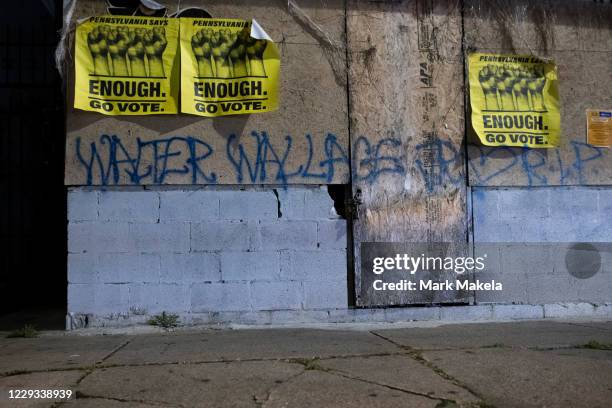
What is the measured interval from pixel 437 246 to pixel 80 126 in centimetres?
437

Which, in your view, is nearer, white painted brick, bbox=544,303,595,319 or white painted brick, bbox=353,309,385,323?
white painted brick, bbox=353,309,385,323

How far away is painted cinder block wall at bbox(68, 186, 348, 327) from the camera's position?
6.42 meters

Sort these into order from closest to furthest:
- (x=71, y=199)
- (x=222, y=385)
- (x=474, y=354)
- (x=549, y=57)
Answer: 1. (x=222, y=385)
2. (x=474, y=354)
3. (x=71, y=199)
4. (x=549, y=57)

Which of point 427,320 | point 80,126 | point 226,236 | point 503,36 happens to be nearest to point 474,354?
point 427,320

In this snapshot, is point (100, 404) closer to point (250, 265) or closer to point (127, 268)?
point (127, 268)

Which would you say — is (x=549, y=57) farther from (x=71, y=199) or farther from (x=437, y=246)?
(x=71, y=199)

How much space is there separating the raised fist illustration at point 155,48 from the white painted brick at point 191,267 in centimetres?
211

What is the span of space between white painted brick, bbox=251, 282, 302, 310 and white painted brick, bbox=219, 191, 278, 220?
78cm

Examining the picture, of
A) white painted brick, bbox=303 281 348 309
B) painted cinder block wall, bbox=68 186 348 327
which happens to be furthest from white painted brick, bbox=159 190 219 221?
white painted brick, bbox=303 281 348 309

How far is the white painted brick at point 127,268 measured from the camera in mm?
6426

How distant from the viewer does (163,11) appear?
6.68 meters

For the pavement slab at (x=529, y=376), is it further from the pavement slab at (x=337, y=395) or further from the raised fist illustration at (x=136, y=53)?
the raised fist illustration at (x=136, y=53)

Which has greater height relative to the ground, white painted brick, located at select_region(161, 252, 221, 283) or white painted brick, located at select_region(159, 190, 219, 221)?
white painted brick, located at select_region(159, 190, 219, 221)

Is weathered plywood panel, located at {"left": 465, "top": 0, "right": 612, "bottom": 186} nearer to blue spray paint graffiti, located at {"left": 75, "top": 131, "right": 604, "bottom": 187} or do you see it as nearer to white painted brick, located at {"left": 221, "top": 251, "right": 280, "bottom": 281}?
blue spray paint graffiti, located at {"left": 75, "top": 131, "right": 604, "bottom": 187}
